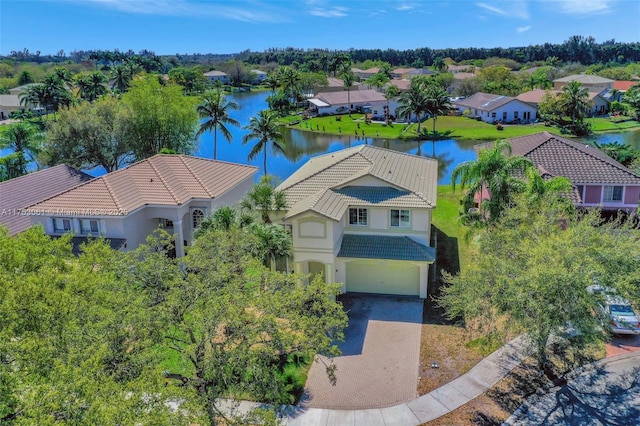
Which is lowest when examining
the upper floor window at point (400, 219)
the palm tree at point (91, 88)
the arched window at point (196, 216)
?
the arched window at point (196, 216)

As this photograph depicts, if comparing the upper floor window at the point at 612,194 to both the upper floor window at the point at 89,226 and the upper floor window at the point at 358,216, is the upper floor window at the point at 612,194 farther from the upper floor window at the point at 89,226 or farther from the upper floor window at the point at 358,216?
the upper floor window at the point at 89,226

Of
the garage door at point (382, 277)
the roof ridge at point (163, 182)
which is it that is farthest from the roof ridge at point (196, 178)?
the garage door at point (382, 277)

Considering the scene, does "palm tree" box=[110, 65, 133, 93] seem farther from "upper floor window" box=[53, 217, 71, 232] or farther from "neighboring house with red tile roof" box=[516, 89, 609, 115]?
"upper floor window" box=[53, 217, 71, 232]

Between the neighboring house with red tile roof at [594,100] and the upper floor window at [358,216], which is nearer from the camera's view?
the upper floor window at [358,216]

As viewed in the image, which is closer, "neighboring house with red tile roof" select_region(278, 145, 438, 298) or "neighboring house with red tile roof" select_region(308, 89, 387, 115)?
"neighboring house with red tile roof" select_region(278, 145, 438, 298)

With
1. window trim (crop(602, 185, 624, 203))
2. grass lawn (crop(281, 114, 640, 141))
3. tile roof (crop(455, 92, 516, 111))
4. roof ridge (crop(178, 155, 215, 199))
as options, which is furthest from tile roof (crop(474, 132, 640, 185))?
tile roof (crop(455, 92, 516, 111))

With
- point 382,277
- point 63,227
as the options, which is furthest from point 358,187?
point 63,227

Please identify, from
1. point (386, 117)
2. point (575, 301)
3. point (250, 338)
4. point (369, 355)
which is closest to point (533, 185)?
point (575, 301)

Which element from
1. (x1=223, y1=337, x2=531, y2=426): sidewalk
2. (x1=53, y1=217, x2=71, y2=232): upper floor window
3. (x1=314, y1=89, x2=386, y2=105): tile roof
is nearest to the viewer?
(x1=223, y1=337, x2=531, y2=426): sidewalk
